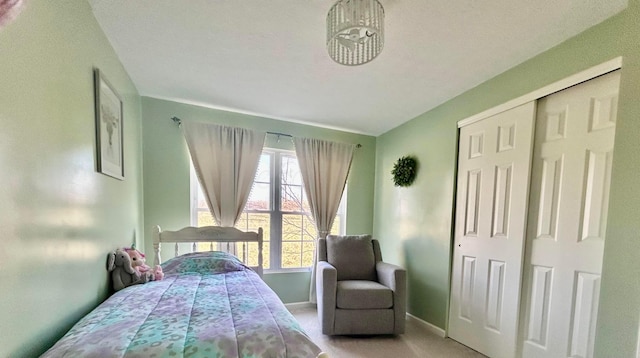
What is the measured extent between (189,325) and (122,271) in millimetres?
981

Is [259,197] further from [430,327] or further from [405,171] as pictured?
[430,327]

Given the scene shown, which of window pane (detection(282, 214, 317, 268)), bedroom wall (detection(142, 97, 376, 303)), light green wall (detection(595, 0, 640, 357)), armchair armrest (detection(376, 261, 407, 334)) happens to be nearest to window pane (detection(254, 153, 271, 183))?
bedroom wall (detection(142, 97, 376, 303))

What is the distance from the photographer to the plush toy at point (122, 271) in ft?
5.29

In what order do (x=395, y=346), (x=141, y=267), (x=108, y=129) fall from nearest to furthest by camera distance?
(x=108, y=129) → (x=141, y=267) → (x=395, y=346)

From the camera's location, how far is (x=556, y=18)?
140 centimetres

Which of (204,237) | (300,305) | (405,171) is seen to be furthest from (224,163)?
(405,171)

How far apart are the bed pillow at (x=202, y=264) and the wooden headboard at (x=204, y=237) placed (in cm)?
31

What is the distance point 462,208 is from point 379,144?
1532 mm

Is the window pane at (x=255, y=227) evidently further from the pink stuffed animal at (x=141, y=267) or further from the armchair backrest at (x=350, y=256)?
the pink stuffed animal at (x=141, y=267)

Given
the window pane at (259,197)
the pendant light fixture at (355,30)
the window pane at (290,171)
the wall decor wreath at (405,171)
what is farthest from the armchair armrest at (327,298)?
the pendant light fixture at (355,30)

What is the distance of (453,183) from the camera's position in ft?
7.88

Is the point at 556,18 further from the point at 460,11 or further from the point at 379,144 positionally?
the point at 379,144

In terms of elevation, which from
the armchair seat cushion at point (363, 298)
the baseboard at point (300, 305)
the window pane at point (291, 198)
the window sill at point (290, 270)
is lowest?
the baseboard at point (300, 305)

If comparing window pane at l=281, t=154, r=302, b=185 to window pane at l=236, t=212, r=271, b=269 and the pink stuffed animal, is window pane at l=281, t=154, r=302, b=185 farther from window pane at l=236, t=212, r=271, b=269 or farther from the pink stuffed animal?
the pink stuffed animal
